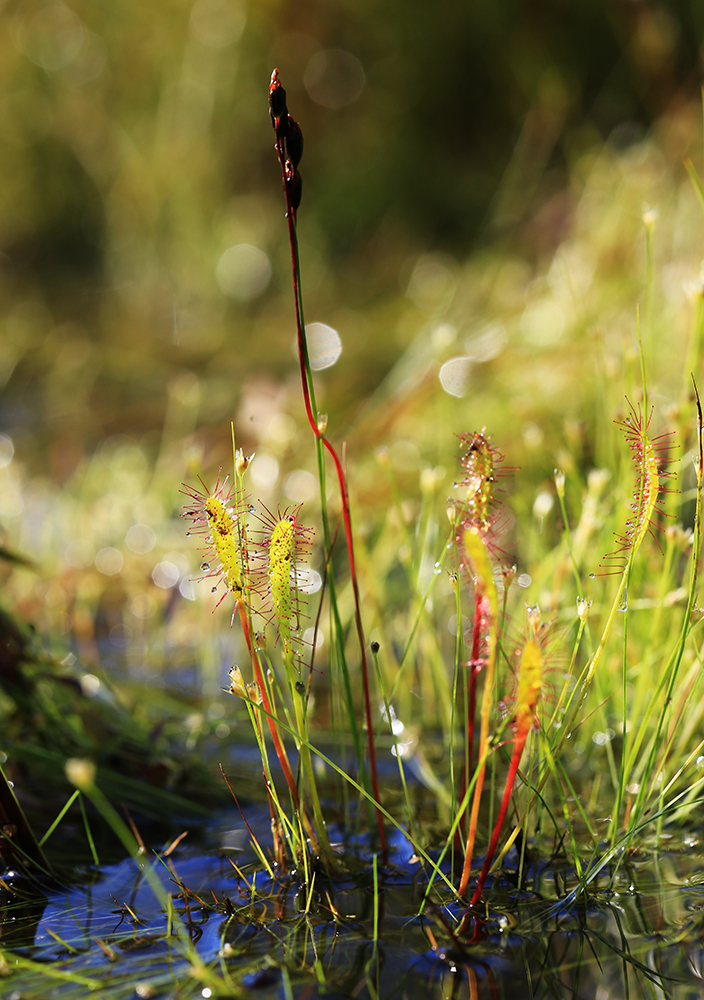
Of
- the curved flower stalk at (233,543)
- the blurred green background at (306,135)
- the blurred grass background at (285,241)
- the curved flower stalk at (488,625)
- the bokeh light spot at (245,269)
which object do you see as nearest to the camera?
the curved flower stalk at (488,625)

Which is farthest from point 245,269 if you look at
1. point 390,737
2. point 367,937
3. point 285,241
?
Answer: point 367,937

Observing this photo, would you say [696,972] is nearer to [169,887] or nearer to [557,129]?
[169,887]

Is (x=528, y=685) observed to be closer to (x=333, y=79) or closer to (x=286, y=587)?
(x=286, y=587)

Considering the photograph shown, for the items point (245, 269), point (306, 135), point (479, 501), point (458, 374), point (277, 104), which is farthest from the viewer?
point (306, 135)

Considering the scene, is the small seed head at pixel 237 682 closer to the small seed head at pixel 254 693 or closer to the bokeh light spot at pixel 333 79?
the small seed head at pixel 254 693

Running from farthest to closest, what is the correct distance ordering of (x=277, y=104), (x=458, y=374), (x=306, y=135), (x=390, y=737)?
(x=306, y=135) < (x=458, y=374) < (x=390, y=737) < (x=277, y=104)

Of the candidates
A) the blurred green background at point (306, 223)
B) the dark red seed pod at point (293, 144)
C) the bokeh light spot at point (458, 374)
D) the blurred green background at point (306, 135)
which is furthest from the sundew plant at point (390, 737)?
the blurred green background at point (306, 135)

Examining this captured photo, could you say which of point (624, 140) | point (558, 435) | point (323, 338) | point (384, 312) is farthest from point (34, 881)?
point (624, 140)
